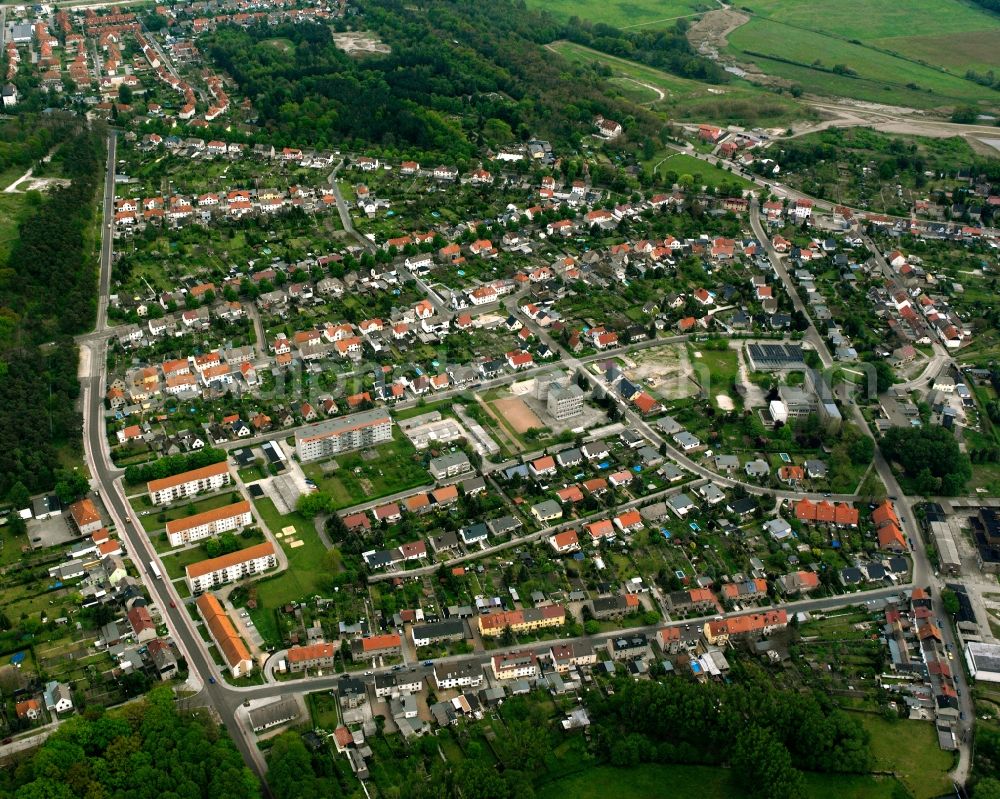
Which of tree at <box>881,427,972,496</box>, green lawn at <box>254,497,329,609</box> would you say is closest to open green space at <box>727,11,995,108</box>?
tree at <box>881,427,972,496</box>

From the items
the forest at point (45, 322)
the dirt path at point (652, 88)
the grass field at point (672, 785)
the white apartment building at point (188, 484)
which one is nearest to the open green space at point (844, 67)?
the dirt path at point (652, 88)

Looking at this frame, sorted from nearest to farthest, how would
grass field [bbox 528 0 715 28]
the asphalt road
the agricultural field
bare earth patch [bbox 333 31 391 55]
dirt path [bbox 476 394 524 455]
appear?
the asphalt road, dirt path [bbox 476 394 524 455], bare earth patch [bbox 333 31 391 55], the agricultural field, grass field [bbox 528 0 715 28]

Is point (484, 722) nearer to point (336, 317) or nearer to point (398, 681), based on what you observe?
point (398, 681)

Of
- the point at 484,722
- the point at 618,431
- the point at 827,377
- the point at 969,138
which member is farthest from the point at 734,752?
the point at 969,138

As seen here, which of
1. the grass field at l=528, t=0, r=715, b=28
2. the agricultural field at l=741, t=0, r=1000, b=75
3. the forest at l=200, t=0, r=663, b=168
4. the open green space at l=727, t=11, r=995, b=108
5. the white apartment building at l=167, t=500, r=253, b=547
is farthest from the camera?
the grass field at l=528, t=0, r=715, b=28

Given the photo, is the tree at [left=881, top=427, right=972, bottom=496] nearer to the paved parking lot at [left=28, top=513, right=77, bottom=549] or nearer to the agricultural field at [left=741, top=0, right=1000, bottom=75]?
the paved parking lot at [left=28, top=513, right=77, bottom=549]

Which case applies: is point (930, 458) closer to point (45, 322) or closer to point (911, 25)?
point (45, 322)
